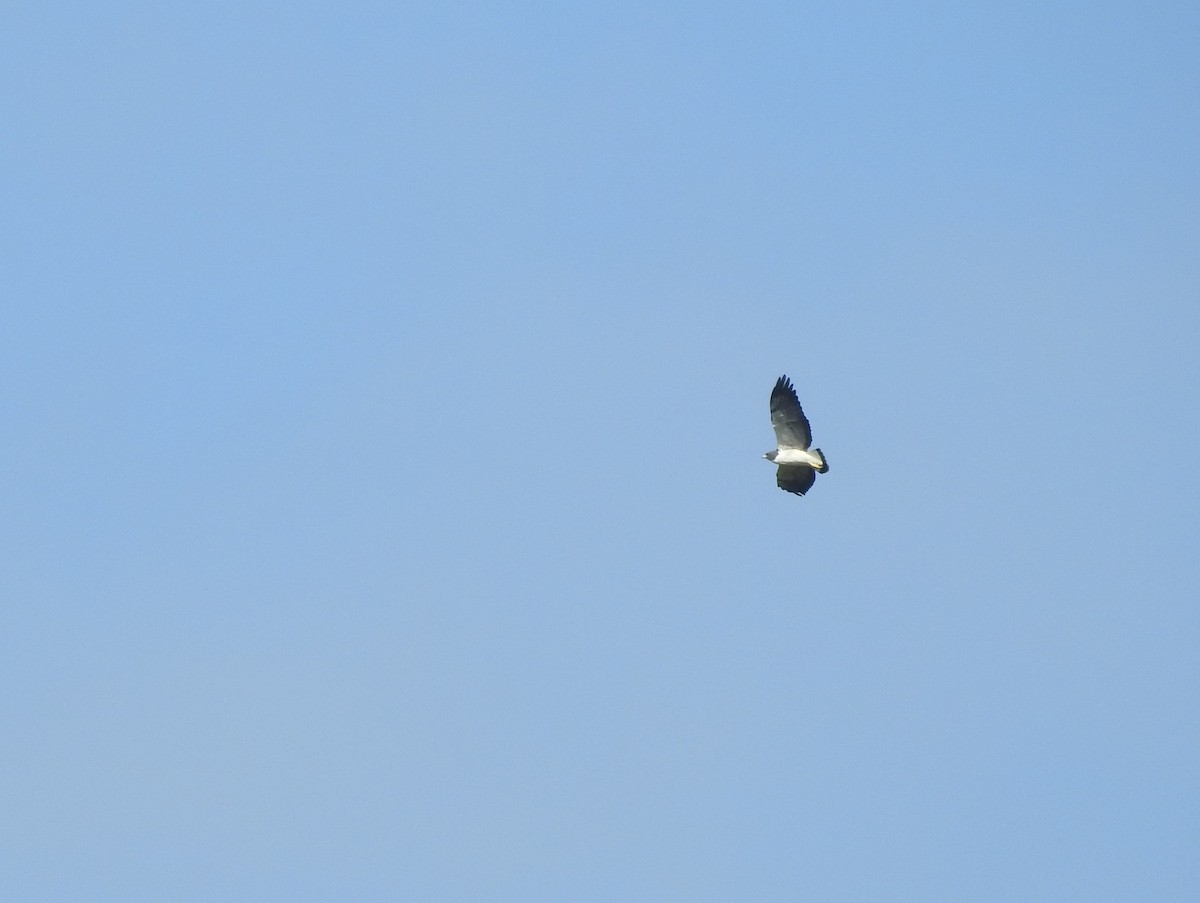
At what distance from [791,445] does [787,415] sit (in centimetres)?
110

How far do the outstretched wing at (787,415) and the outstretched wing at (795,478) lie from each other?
33.5 inches

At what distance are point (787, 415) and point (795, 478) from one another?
82.5 inches

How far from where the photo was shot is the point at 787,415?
120875 millimetres

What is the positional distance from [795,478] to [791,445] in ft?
3.38

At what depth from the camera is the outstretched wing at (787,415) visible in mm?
120750

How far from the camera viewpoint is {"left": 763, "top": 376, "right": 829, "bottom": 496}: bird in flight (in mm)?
120750

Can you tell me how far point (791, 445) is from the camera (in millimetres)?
121500

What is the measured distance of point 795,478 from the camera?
399ft

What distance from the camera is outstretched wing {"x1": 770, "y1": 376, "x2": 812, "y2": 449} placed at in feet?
396

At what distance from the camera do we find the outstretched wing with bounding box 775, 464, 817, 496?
399ft

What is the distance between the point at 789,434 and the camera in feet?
398

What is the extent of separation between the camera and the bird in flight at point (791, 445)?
396 feet

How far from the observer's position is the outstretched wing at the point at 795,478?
12150 centimetres
